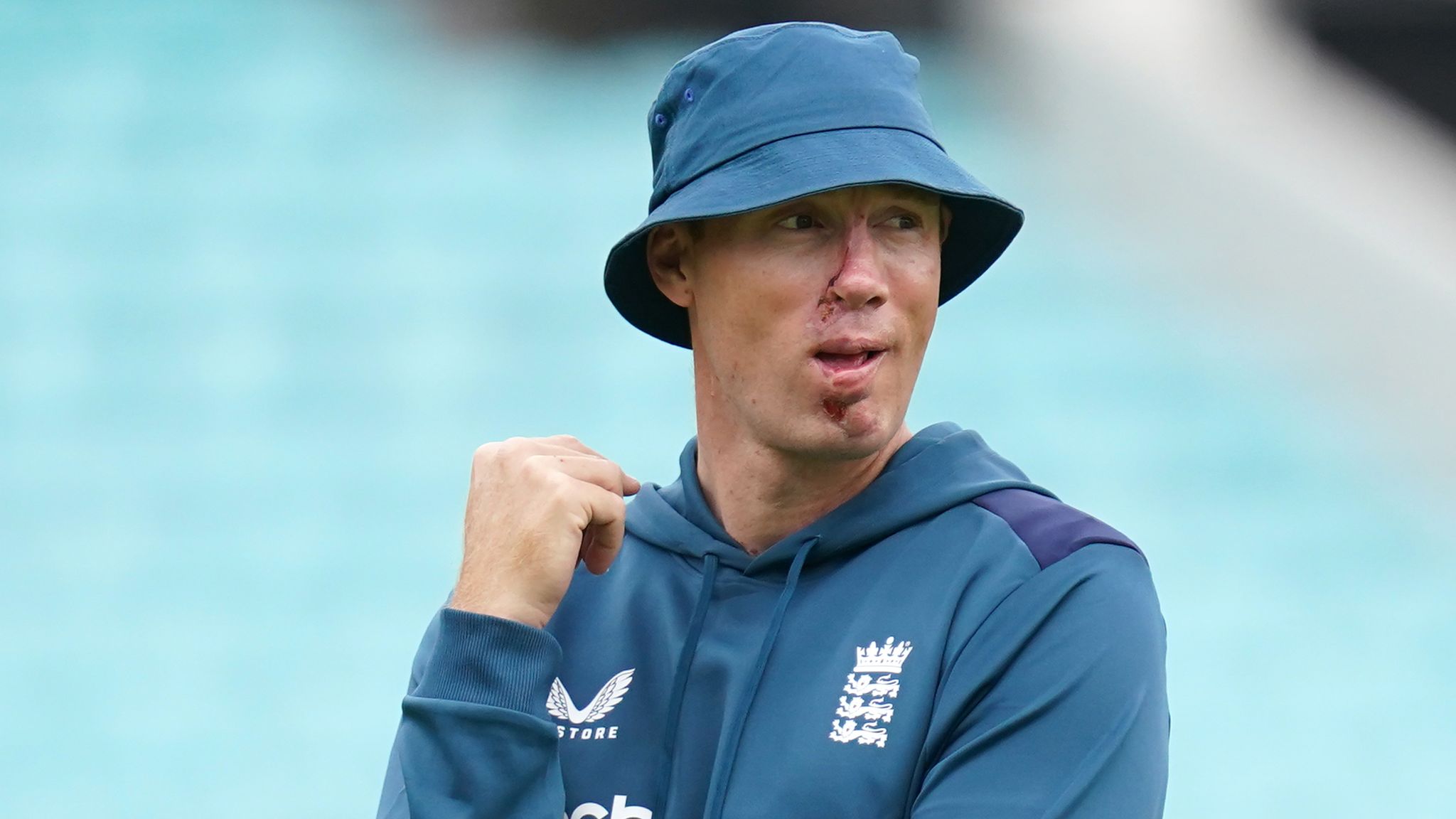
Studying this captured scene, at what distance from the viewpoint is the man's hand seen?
4.92 feet

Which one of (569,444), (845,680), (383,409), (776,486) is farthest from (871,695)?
(383,409)

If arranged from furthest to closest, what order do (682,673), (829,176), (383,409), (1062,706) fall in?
(383,409), (682,673), (829,176), (1062,706)

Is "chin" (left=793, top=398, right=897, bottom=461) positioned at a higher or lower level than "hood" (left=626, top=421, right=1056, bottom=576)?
higher

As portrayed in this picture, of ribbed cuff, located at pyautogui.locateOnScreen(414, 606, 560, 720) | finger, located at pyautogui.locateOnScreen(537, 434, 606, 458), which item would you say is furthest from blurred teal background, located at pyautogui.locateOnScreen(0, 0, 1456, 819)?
ribbed cuff, located at pyautogui.locateOnScreen(414, 606, 560, 720)

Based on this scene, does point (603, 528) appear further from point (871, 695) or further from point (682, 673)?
point (871, 695)

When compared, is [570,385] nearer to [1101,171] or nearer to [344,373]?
[344,373]

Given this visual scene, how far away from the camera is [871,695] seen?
4.61 ft

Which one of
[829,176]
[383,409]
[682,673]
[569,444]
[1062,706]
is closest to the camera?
[1062,706]

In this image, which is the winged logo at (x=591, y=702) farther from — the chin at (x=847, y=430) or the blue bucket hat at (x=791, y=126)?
the blue bucket hat at (x=791, y=126)

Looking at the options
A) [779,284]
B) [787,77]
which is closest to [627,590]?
[779,284]

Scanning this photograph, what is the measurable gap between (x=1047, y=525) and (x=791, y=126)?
41cm

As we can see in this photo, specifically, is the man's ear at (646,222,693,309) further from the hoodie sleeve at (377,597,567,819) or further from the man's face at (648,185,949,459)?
the hoodie sleeve at (377,597,567,819)

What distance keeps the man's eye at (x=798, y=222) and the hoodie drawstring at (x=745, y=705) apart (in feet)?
0.92

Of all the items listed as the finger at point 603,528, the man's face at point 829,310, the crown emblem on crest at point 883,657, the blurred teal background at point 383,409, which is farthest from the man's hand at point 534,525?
the blurred teal background at point 383,409
